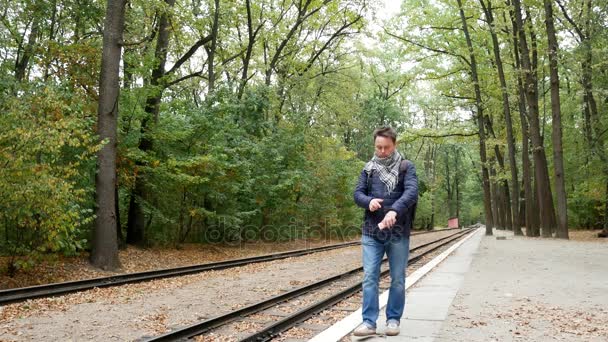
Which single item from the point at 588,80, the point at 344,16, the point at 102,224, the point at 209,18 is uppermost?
the point at 344,16

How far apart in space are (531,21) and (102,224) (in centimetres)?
2057

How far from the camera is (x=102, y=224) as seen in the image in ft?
39.9

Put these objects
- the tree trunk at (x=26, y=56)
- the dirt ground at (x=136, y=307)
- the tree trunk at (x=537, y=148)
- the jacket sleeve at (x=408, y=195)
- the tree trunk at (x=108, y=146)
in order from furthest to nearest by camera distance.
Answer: the tree trunk at (x=537, y=148), the tree trunk at (x=26, y=56), the tree trunk at (x=108, y=146), the dirt ground at (x=136, y=307), the jacket sleeve at (x=408, y=195)

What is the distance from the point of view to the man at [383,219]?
176 inches

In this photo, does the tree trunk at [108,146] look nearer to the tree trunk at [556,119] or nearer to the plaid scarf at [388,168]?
the plaid scarf at [388,168]

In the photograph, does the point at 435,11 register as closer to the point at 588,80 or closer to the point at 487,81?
the point at 487,81

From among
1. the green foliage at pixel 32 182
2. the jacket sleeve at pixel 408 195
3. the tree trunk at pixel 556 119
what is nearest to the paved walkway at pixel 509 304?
the jacket sleeve at pixel 408 195

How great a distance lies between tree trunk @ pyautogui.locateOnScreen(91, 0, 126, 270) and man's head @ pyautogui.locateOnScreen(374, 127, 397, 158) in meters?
9.45

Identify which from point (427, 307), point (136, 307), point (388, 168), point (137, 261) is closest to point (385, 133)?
point (388, 168)

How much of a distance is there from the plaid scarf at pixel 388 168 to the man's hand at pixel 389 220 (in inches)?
13.1

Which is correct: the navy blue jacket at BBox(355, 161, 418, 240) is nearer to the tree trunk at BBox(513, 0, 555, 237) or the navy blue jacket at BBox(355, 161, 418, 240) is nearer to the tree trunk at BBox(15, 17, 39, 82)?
the tree trunk at BBox(15, 17, 39, 82)

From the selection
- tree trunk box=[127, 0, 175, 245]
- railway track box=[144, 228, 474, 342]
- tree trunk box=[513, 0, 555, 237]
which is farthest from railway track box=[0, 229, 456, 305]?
tree trunk box=[513, 0, 555, 237]

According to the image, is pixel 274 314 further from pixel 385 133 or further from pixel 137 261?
pixel 137 261

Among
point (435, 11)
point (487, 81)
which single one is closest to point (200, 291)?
point (435, 11)
